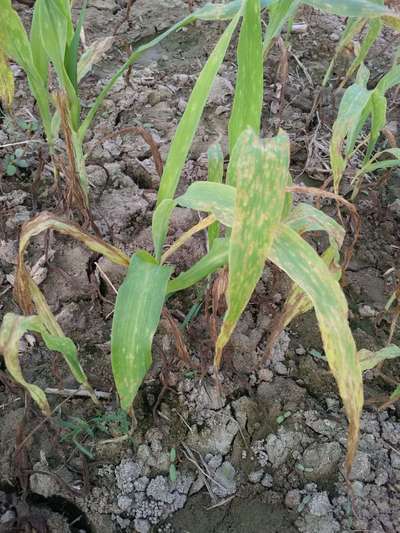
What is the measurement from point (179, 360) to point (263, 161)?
54 centimetres

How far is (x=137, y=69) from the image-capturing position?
61.7 inches

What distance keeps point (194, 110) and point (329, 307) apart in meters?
0.36

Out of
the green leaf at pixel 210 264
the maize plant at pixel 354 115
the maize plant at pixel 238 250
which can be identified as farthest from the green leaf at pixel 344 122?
the green leaf at pixel 210 264

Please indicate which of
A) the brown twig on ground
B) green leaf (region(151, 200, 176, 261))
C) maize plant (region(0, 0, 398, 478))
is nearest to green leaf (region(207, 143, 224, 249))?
maize plant (region(0, 0, 398, 478))

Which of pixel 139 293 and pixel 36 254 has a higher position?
pixel 139 293

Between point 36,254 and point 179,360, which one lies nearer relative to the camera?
point 179,360

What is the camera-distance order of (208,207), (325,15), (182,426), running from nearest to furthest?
1. (208,207)
2. (182,426)
3. (325,15)

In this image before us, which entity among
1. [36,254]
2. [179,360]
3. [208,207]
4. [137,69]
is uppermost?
[208,207]

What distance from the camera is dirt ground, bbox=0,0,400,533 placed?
904 mm

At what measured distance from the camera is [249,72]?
811 mm

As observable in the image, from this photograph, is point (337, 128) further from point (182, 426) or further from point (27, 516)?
point (27, 516)

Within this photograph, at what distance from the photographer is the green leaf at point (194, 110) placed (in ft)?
2.60

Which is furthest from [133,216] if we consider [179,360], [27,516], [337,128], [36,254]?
[27,516]

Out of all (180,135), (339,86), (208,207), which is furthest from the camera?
(339,86)
